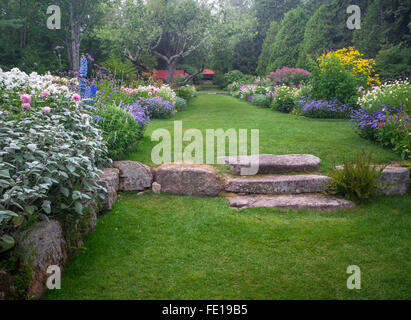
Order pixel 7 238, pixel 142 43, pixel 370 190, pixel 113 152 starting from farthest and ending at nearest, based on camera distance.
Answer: pixel 142 43
pixel 113 152
pixel 370 190
pixel 7 238

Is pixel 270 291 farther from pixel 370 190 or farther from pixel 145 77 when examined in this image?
pixel 145 77

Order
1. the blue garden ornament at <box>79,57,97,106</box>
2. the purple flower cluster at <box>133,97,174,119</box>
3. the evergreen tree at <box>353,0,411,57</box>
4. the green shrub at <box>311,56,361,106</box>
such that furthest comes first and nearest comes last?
the evergreen tree at <box>353,0,411,57</box>
the purple flower cluster at <box>133,97,174,119</box>
the green shrub at <box>311,56,361,106</box>
the blue garden ornament at <box>79,57,97,106</box>

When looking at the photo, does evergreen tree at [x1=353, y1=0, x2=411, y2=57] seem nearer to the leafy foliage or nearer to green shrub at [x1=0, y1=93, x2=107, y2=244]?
the leafy foliage

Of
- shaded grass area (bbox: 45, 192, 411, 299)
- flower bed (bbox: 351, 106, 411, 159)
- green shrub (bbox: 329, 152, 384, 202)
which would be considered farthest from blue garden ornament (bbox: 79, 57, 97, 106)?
flower bed (bbox: 351, 106, 411, 159)

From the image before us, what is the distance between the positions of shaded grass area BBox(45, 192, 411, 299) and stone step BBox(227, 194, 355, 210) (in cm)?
12

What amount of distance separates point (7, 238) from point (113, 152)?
2678 millimetres

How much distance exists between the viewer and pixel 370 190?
4.11 m

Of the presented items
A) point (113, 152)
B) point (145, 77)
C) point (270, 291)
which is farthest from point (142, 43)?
point (270, 291)

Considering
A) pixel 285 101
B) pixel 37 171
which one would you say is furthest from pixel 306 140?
pixel 285 101

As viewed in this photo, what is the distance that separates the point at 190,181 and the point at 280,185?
1266 mm
